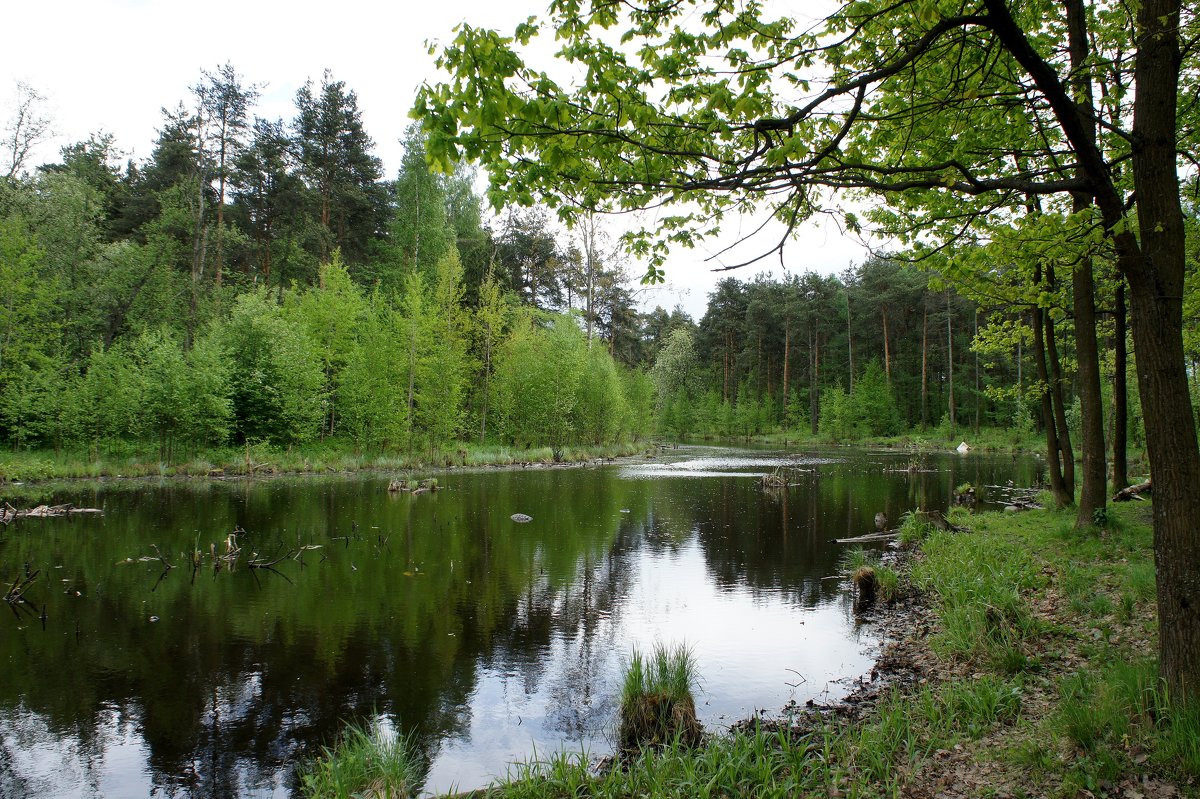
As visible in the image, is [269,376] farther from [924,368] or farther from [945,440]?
[945,440]

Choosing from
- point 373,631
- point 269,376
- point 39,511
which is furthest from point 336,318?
point 373,631

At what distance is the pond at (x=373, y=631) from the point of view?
610 centimetres

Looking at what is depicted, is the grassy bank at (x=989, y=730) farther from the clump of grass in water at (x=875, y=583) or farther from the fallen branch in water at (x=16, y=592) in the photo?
the fallen branch in water at (x=16, y=592)

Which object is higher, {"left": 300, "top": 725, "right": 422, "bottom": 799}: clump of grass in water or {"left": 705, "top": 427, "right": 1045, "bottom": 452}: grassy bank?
{"left": 705, "top": 427, "right": 1045, "bottom": 452}: grassy bank

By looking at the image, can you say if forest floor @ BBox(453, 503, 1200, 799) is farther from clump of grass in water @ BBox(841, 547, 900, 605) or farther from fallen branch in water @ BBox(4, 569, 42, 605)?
fallen branch in water @ BBox(4, 569, 42, 605)

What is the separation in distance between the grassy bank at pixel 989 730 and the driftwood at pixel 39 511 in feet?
56.7

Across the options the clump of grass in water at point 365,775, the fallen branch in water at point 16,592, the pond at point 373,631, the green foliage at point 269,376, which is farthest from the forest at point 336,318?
the fallen branch in water at point 16,592

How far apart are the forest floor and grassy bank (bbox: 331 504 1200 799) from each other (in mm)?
13

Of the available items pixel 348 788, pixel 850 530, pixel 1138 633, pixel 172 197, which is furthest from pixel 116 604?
pixel 172 197

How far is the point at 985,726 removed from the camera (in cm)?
528

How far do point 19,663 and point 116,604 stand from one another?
2396 mm

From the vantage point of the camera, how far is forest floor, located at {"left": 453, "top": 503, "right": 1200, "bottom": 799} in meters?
4.25

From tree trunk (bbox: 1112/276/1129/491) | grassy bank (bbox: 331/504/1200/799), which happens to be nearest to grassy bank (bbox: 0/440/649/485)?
grassy bank (bbox: 331/504/1200/799)

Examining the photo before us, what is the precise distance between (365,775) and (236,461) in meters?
26.6
